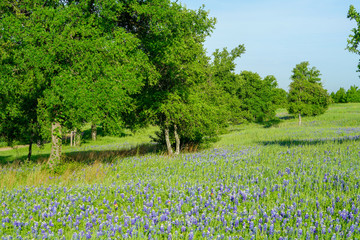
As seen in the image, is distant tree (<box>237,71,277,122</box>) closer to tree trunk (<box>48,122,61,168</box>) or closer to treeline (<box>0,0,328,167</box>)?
treeline (<box>0,0,328,167</box>)

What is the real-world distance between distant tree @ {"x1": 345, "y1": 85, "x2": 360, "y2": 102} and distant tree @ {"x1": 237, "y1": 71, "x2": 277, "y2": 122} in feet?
251

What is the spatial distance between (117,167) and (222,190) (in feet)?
18.3

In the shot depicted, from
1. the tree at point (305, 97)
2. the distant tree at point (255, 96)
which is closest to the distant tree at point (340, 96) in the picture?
the tree at point (305, 97)

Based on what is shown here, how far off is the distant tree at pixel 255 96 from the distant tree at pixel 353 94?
76.4m

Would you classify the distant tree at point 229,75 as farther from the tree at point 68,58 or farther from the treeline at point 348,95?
the treeline at point 348,95

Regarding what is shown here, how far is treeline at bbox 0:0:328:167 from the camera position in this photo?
9.12 metres

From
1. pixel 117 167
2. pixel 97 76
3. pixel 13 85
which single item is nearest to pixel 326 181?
pixel 117 167

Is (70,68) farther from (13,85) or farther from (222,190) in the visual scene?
(222,190)

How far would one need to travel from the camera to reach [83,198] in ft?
19.9

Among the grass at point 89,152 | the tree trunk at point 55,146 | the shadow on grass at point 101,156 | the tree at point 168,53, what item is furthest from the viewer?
the grass at point 89,152

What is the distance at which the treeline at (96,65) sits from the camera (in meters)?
9.12

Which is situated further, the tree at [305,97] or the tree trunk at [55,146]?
the tree at [305,97]

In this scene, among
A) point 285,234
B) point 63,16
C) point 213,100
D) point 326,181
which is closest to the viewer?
point 285,234

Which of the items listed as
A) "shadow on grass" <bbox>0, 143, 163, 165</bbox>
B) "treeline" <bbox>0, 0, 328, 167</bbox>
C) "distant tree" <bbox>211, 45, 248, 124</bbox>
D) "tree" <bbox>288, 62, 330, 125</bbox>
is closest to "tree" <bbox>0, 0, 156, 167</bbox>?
"treeline" <bbox>0, 0, 328, 167</bbox>
